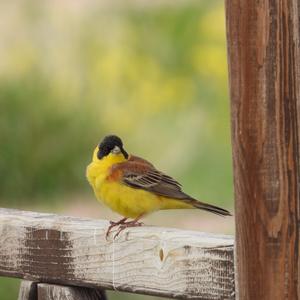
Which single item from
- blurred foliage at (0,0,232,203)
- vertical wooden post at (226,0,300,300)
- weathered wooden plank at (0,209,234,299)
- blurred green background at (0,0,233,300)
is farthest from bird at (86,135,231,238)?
blurred foliage at (0,0,232,203)

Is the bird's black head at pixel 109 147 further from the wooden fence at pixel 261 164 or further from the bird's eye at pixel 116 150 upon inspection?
the wooden fence at pixel 261 164

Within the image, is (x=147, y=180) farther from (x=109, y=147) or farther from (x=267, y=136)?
(x=267, y=136)

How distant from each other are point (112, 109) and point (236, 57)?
32.5 feet

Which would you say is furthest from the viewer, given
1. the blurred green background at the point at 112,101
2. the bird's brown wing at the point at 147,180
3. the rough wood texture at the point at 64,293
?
the blurred green background at the point at 112,101

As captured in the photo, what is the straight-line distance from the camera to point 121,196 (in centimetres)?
613

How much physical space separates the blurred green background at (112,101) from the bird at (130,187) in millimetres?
4998

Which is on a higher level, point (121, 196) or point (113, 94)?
point (113, 94)

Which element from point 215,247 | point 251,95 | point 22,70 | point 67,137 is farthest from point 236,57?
point 22,70

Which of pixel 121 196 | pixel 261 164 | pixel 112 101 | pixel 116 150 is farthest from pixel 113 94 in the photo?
pixel 261 164

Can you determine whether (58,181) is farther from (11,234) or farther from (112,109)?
(11,234)

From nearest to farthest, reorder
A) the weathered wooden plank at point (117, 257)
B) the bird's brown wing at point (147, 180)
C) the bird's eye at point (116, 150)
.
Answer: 1. the weathered wooden plank at point (117, 257)
2. the bird's brown wing at point (147, 180)
3. the bird's eye at point (116, 150)

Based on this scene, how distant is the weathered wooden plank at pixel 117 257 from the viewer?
3639 millimetres

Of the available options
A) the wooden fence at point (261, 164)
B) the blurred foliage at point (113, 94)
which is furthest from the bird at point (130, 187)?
the blurred foliage at point (113, 94)

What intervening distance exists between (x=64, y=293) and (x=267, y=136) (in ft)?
3.09
